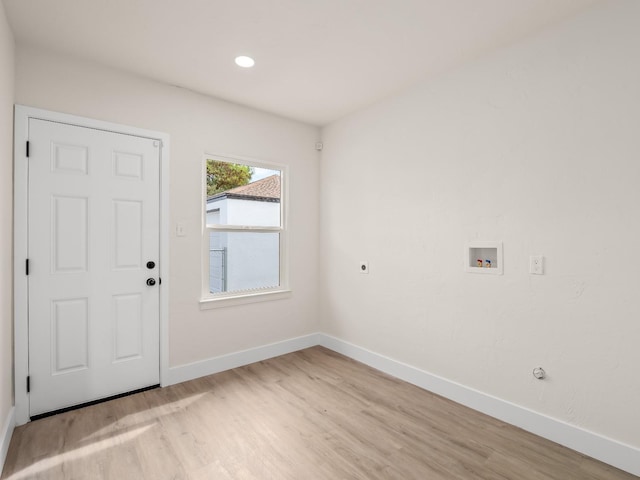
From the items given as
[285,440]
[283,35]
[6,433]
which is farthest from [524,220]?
[6,433]

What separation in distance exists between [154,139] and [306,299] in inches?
91.5

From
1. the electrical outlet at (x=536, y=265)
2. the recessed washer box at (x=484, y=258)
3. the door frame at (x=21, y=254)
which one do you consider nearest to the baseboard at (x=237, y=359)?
the door frame at (x=21, y=254)

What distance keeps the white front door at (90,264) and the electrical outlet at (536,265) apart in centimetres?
293

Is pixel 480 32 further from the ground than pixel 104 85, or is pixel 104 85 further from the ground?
pixel 480 32

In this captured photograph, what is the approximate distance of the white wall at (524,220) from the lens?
1957 mm

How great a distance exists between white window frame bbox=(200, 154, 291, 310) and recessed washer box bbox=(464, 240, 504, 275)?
6.44ft

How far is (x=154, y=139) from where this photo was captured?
293 centimetres

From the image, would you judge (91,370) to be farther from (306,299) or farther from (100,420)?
(306,299)

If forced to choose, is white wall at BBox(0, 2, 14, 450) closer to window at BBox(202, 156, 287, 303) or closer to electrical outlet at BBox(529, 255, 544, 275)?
window at BBox(202, 156, 287, 303)

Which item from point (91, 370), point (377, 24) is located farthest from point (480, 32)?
point (91, 370)

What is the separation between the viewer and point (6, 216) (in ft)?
7.09

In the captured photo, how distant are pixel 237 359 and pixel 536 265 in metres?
2.77

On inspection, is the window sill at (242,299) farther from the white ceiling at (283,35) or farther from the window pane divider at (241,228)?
the white ceiling at (283,35)

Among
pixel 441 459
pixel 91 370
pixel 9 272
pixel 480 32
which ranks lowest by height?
pixel 441 459
